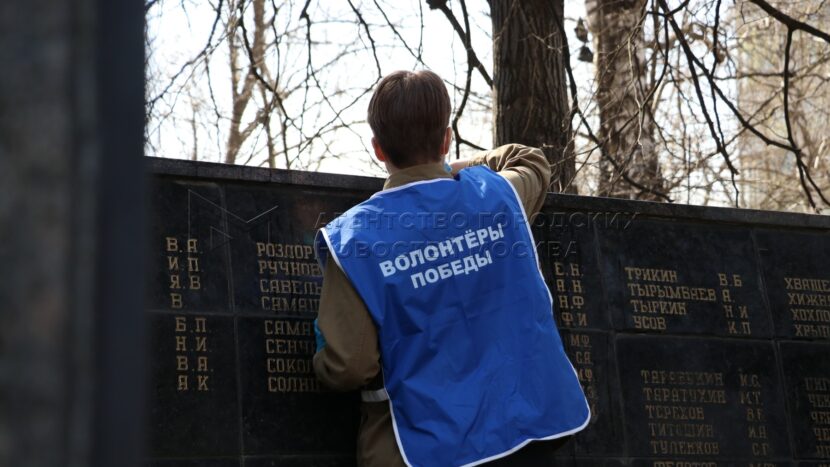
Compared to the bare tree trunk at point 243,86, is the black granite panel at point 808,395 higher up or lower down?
lower down

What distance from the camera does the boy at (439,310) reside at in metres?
3.50

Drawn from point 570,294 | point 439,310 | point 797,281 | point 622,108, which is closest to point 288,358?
point 439,310

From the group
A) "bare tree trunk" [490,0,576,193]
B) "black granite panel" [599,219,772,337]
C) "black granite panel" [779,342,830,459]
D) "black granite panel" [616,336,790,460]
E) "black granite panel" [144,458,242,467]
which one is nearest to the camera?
"black granite panel" [144,458,242,467]

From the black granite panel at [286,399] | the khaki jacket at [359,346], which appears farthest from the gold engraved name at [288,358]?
the khaki jacket at [359,346]

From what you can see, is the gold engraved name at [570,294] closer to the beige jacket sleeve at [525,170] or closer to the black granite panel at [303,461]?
the beige jacket sleeve at [525,170]

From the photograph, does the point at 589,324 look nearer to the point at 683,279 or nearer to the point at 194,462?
the point at 683,279

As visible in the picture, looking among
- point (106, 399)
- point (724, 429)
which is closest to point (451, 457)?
point (724, 429)

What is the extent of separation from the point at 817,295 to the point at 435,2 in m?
3.55

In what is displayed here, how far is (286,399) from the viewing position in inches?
178

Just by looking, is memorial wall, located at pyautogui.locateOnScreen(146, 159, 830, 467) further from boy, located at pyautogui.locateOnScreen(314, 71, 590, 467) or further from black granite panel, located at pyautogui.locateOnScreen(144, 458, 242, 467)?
boy, located at pyautogui.locateOnScreen(314, 71, 590, 467)

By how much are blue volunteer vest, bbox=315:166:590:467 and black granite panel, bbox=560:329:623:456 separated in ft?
5.34

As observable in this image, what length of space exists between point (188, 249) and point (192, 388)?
1.84 ft

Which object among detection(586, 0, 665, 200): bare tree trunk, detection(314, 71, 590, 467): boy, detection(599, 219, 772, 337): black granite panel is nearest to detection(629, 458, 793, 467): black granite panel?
detection(599, 219, 772, 337): black granite panel

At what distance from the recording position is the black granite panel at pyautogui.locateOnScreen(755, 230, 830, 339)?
19.5 ft
